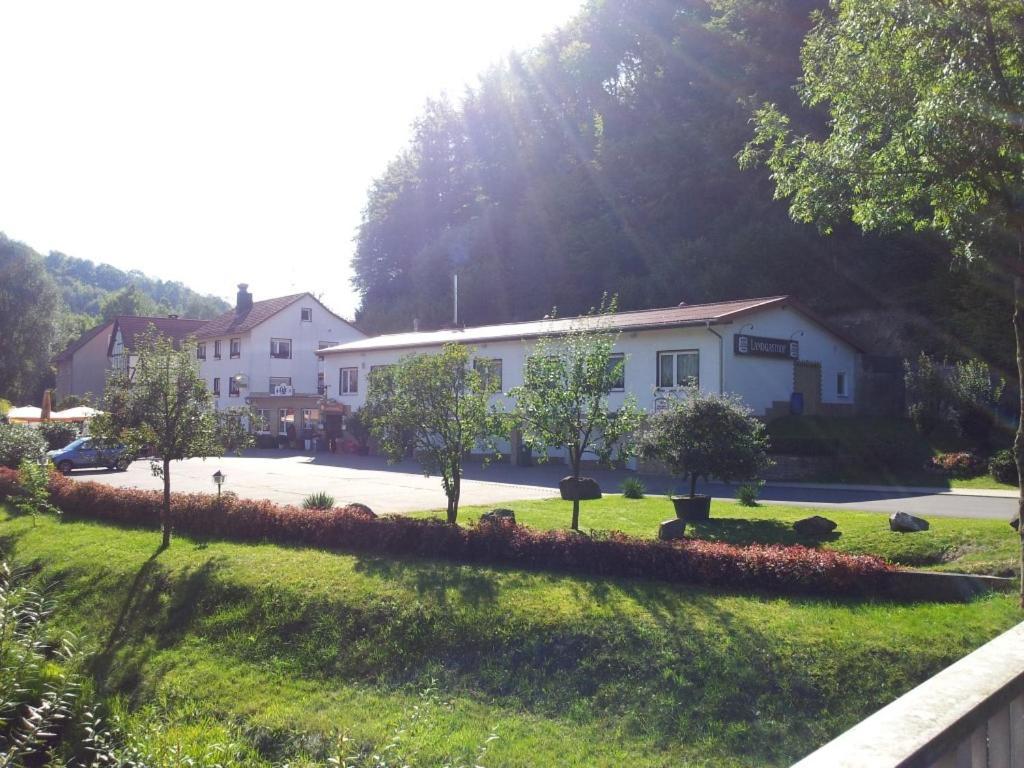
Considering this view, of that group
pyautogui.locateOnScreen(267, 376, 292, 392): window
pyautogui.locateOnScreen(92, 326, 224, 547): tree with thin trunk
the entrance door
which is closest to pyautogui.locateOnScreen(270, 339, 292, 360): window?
pyautogui.locateOnScreen(267, 376, 292, 392): window

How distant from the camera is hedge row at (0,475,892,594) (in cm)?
903

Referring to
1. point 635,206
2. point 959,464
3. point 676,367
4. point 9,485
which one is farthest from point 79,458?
point 959,464

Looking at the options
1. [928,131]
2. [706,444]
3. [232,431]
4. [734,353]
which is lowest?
[706,444]

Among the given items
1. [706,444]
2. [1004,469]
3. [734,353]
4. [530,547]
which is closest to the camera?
[530,547]

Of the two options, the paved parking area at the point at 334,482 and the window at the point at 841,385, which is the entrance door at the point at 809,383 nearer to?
the window at the point at 841,385

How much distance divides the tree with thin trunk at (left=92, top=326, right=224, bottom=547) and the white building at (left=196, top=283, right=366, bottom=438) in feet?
114

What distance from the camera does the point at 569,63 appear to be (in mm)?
47500

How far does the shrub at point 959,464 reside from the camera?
2191 centimetres

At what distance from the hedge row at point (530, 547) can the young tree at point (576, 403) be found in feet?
7.32

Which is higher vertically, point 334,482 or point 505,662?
point 334,482

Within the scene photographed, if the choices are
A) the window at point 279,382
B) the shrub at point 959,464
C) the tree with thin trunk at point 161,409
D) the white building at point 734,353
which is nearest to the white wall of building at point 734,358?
the white building at point 734,353

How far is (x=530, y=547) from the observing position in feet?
35.3

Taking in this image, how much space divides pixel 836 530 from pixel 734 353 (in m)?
14.1

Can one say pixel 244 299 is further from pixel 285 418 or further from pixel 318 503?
pixel 318 503
